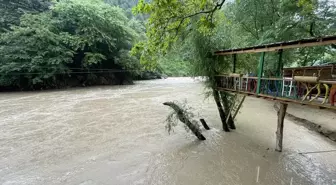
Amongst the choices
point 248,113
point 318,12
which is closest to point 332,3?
point 318,12

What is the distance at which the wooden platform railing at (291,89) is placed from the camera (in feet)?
10.1

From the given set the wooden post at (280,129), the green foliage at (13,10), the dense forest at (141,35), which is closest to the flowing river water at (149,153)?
the wooden post at (280,129)

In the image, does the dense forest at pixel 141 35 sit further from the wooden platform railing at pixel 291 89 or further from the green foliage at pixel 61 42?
the wooden platform railing at pixel 291 89

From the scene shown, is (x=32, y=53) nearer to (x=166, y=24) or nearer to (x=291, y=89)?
(x=166, y=24)

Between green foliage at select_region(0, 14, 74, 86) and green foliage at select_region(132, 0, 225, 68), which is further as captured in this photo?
green foliage at select_region(0, 14, 74, 86)

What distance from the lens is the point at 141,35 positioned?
21.3 metres

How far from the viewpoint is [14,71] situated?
1389 centimetres

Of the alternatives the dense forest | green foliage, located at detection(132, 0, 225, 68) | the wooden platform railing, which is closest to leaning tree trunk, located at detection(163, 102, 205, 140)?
the dense forest

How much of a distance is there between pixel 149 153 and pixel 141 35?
1855cm

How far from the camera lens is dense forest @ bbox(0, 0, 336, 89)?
13.3 feet

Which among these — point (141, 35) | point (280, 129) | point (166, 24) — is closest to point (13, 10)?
point (141, 35)

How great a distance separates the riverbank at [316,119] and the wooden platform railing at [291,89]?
2752 millimetres

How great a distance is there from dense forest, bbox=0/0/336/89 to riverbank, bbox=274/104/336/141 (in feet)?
8.34

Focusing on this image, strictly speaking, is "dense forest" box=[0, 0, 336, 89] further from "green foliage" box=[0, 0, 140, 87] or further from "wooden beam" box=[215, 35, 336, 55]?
"wooden beam" box=[215, 35, 336, 55]
